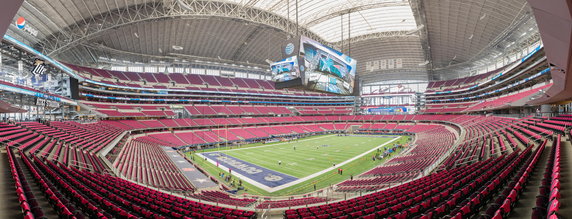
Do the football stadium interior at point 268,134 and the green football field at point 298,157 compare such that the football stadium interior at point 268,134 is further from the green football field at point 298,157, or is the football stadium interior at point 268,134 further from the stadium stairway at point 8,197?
the green football field at point 298,157

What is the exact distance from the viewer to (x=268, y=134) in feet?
162

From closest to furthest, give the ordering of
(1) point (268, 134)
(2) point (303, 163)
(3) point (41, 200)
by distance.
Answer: (3) point (41, 200)
(2) point (303, 163)
(1) point (268, 134)

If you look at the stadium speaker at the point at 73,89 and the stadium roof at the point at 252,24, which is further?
the stadium speaker at the point at 73,89

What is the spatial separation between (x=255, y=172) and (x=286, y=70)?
10.9 metres

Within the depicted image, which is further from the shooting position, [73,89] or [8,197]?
[73,89]

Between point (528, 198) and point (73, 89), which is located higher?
point (73, 89)

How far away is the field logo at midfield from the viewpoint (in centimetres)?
2181

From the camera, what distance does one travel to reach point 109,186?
9625 millimetres

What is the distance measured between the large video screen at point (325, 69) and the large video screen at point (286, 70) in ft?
2.00

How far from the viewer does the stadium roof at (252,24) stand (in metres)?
28.6

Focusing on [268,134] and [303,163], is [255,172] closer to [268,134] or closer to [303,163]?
[303,163]

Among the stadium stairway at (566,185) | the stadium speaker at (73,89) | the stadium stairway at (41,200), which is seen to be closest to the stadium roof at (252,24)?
the stadium speaker at (73,89)

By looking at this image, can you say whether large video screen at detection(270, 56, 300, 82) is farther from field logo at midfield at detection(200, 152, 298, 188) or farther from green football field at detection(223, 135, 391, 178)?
green football field at detection(223, 135, 391, 178)

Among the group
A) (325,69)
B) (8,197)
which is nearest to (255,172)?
(325,69)
